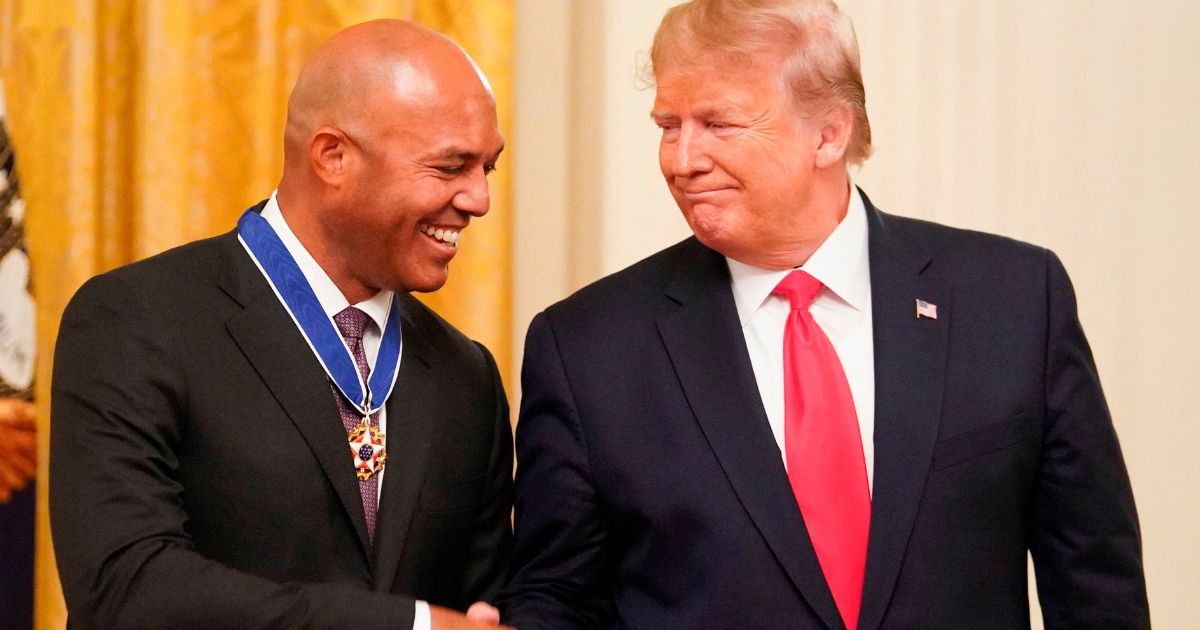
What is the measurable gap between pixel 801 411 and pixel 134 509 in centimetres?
103

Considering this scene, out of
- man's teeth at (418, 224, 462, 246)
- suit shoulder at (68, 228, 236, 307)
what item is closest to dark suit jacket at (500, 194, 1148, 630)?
man's teeth at (418, 224, 462, 246)

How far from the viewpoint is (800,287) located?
2328mm

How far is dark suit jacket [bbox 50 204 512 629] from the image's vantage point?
6.72ft

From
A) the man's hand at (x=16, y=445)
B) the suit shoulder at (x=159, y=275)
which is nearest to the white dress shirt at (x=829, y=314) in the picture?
the suit shoulder at (x=159, y=275)

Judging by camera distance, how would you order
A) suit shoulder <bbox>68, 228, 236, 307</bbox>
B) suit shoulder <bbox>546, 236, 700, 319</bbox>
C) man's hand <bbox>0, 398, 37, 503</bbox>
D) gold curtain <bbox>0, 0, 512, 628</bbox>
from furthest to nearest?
1. man's hand <bbox>0, 398, 37, 503</bbox>
2. gold curtain <bbox>0, 0, 512, 628</bbox>
3. suit shoulder <bbox>546, 236, 700, 319</bbox>
4. suit shoulder <bbox>68, 228, 236, 307</bbox>

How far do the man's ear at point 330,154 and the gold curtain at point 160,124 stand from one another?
2.99 ft

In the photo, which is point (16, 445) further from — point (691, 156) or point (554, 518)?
point (691, 156)

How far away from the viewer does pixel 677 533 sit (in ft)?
7.36

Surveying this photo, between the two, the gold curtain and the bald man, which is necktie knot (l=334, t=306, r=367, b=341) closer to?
the bald man

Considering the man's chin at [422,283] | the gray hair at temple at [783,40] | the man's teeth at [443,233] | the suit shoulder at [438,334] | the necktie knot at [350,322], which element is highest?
the gray hair at temple at [783,40]

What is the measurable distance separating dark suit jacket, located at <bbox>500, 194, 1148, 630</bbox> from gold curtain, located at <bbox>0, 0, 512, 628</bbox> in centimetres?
98

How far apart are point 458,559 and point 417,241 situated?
560mm

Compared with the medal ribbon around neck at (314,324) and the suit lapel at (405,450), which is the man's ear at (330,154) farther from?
the suit lapel at (405,450)

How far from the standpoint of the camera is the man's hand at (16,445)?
10.5ft
